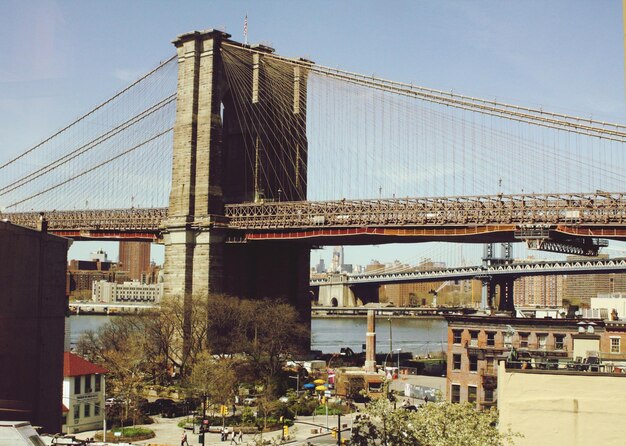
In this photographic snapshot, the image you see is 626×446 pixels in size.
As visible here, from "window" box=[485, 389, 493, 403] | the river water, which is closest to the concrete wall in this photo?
"window" box=[485, 389, 493, 403]

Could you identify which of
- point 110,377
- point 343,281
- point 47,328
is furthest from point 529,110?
point 343,281

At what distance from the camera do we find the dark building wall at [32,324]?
801 inches

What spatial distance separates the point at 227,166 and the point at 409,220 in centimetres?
2022

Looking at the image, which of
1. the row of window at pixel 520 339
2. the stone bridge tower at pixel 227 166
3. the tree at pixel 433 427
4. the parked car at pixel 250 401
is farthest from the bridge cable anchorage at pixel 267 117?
the tree at pixel 433 427

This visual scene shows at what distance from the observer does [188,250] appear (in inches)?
2768

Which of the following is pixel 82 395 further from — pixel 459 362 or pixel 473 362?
pixel 473 362

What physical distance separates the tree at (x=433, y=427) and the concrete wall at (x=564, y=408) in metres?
2.28

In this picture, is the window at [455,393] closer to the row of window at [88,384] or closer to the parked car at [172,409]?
the parked car at [172,409]

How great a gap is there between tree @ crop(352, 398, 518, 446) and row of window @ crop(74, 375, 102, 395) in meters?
28.7

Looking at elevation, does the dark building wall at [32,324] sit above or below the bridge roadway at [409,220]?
below

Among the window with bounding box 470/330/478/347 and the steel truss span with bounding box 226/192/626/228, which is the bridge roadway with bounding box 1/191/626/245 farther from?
the window with bounding box 470/330/478/347

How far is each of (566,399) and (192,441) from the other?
31.1 m

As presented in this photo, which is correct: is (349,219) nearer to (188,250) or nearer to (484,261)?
(188,250)

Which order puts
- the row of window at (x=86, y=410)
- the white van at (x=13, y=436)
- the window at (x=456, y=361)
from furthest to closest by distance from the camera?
the window at (x=456, y=361)
the row of window at (x=86, y=410)
the white van at (x=13, y=436)
